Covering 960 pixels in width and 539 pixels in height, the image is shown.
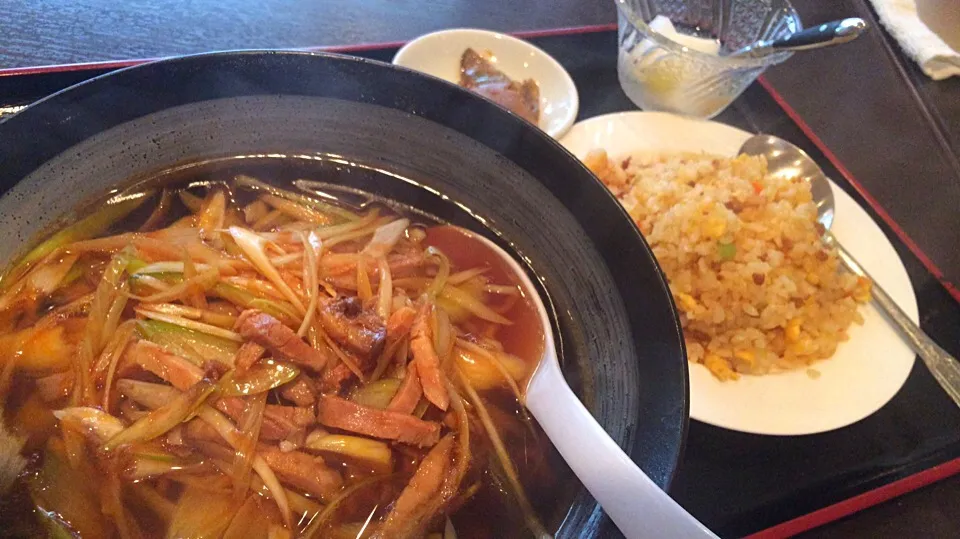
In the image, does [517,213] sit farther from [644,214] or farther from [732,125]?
[732,125]

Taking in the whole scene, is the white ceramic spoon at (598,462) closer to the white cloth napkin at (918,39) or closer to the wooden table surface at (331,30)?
the wooden table surface at (331,30)

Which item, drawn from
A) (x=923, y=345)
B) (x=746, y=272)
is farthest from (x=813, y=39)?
(x=923, y=345)

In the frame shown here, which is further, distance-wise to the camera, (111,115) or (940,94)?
(940,94)

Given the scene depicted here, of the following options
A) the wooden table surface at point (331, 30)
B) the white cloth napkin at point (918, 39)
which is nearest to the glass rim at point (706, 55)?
the wooden table surface at point (331, 30)

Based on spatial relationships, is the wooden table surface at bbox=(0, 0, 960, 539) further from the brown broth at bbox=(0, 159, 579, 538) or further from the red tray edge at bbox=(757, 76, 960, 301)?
the brown broth at bbox=(0, 159, 579, 538)

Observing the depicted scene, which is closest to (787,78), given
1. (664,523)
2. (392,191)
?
(392,191)
